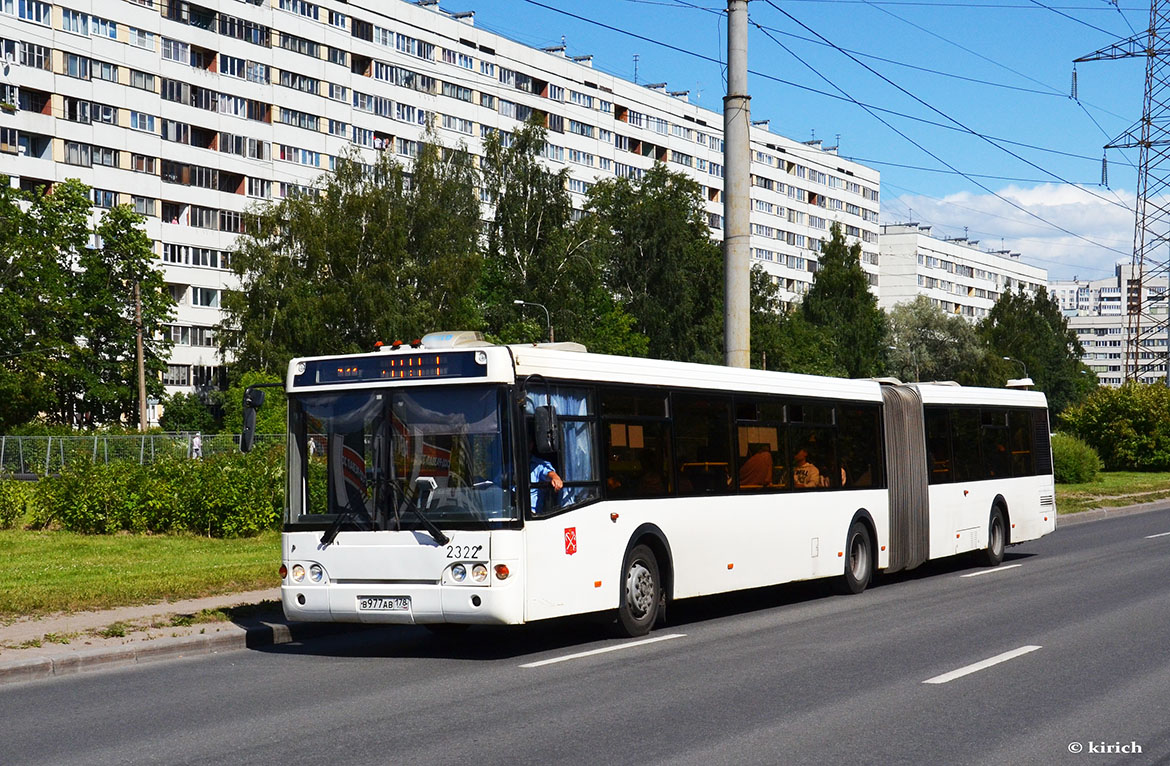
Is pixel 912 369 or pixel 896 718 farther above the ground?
pixel 912 369

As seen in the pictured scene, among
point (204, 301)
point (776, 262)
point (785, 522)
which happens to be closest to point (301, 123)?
point (204, 301)

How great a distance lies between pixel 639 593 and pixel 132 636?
15.2ft

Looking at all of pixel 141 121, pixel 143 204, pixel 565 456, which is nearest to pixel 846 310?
pixel 143 204

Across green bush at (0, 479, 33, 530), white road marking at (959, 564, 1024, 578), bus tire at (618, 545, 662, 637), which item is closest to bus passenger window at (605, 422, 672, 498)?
bus tire at (618, 545, 662, 637)

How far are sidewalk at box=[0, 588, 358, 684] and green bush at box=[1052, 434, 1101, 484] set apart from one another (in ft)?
129

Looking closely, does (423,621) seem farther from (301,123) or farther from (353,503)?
(301,123)

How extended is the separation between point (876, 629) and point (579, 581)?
2.97m

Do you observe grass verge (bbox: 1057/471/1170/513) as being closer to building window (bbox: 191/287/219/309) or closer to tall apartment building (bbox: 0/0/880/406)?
tall apartment building (bbox: 0/0/880/406)

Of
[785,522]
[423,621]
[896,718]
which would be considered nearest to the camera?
[896,718]

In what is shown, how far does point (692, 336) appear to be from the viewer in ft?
258

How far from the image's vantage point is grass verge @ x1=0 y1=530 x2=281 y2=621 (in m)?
15.7

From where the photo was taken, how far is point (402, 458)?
41.2ft

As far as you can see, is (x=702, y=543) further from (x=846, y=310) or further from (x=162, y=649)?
(x=846, y=310)

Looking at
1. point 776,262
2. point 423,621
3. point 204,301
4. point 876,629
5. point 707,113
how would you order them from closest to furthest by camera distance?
point 423,621 → point 876,629 → point 204,301 → point 707,113 → point 776,262
